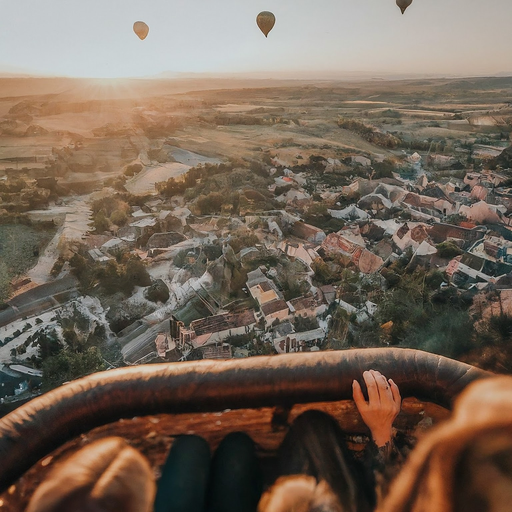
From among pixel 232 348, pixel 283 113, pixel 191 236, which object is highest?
pixel 283 113

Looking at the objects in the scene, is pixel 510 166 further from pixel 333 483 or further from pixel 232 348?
pixel 333 483

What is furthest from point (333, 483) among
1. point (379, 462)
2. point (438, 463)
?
point (438, 463)

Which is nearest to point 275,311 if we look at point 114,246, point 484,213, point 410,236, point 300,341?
point 300,341

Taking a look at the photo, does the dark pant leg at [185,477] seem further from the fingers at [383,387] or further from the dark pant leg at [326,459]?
the fingers at [383,387]

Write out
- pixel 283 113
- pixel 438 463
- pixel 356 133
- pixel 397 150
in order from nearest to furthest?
pixel 438 463
pixel 397 150
pixel 356 133
pixel 283 113

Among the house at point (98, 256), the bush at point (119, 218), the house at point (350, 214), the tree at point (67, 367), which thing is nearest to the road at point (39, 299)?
the house at point (98, 256)

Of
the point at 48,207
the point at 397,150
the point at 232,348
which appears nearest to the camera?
the point at 232,348

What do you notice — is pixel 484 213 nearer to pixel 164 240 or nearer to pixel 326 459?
pixel 164 240

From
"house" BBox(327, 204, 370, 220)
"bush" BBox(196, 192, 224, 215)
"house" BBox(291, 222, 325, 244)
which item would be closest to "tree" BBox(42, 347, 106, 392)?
"house" BBox(291, 222, 325, 244)
